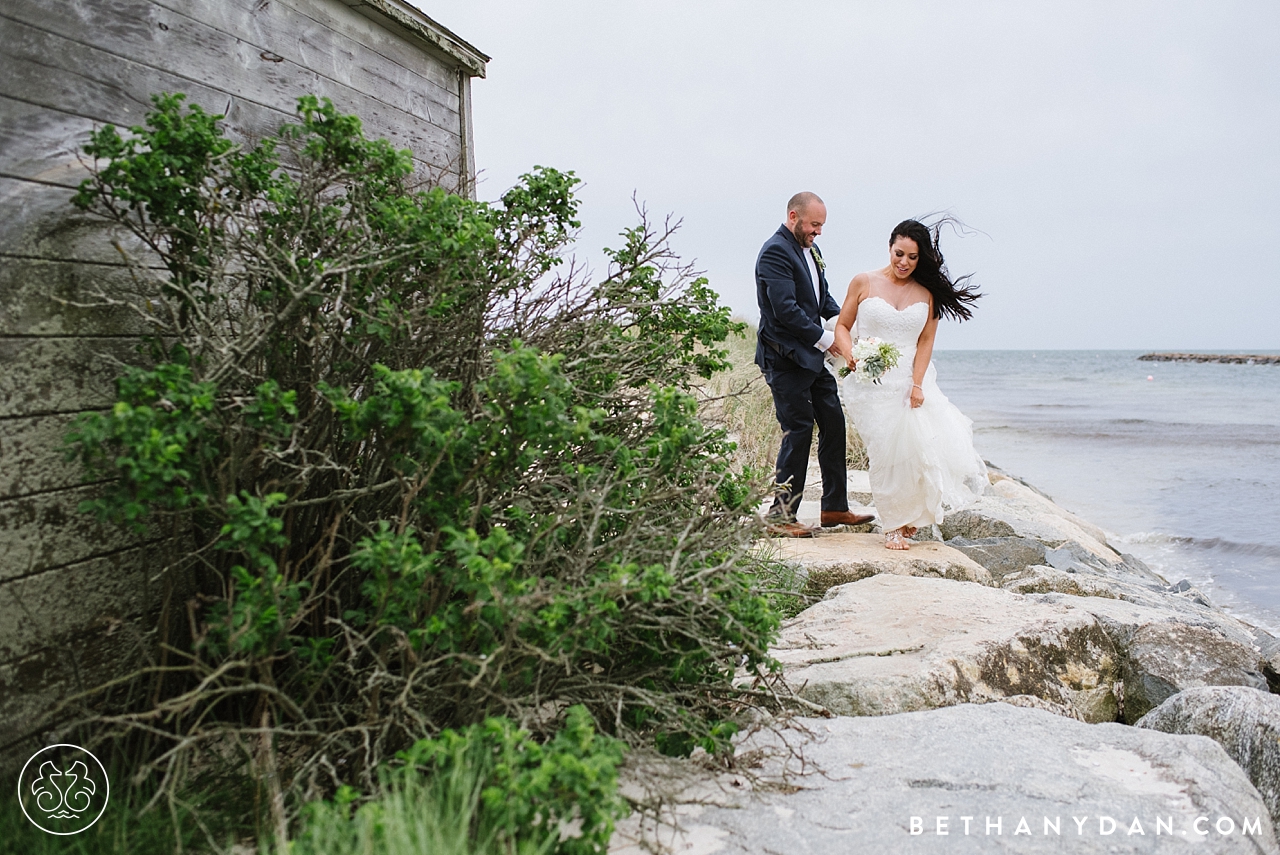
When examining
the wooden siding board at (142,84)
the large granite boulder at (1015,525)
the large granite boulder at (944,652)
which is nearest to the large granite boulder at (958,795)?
the large granite boulder at (944,652)

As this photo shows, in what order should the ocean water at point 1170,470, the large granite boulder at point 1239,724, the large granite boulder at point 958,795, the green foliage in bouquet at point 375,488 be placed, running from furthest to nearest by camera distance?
the ocean water at point 1170,470
the large granite boulder at point 1239,724
the large granite boulder at point 958,795
the green foliage in bouquet at point 375,488

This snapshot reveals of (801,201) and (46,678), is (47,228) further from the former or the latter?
(801,201)

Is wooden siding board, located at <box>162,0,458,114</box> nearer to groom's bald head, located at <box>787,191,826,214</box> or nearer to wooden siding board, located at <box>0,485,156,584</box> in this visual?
wooden siding board, located at <box>0,485,156,584</box>

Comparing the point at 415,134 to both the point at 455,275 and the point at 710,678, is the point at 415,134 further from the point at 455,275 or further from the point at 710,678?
the point at 710,678

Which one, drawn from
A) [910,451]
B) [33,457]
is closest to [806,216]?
[910,451]

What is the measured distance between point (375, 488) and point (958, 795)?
6.43 feet

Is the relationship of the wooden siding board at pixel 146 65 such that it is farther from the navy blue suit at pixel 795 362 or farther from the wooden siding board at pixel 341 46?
the navy blue suit at pixel 795 362

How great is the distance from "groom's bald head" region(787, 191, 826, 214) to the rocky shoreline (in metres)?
2.97

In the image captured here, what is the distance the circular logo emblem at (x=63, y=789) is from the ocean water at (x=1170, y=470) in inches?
349

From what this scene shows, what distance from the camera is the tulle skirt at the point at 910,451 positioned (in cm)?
664

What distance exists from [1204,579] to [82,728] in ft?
34.0

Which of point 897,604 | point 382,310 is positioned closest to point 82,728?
point 382,310

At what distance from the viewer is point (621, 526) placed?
321cm

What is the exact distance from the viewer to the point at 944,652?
3.85 m
